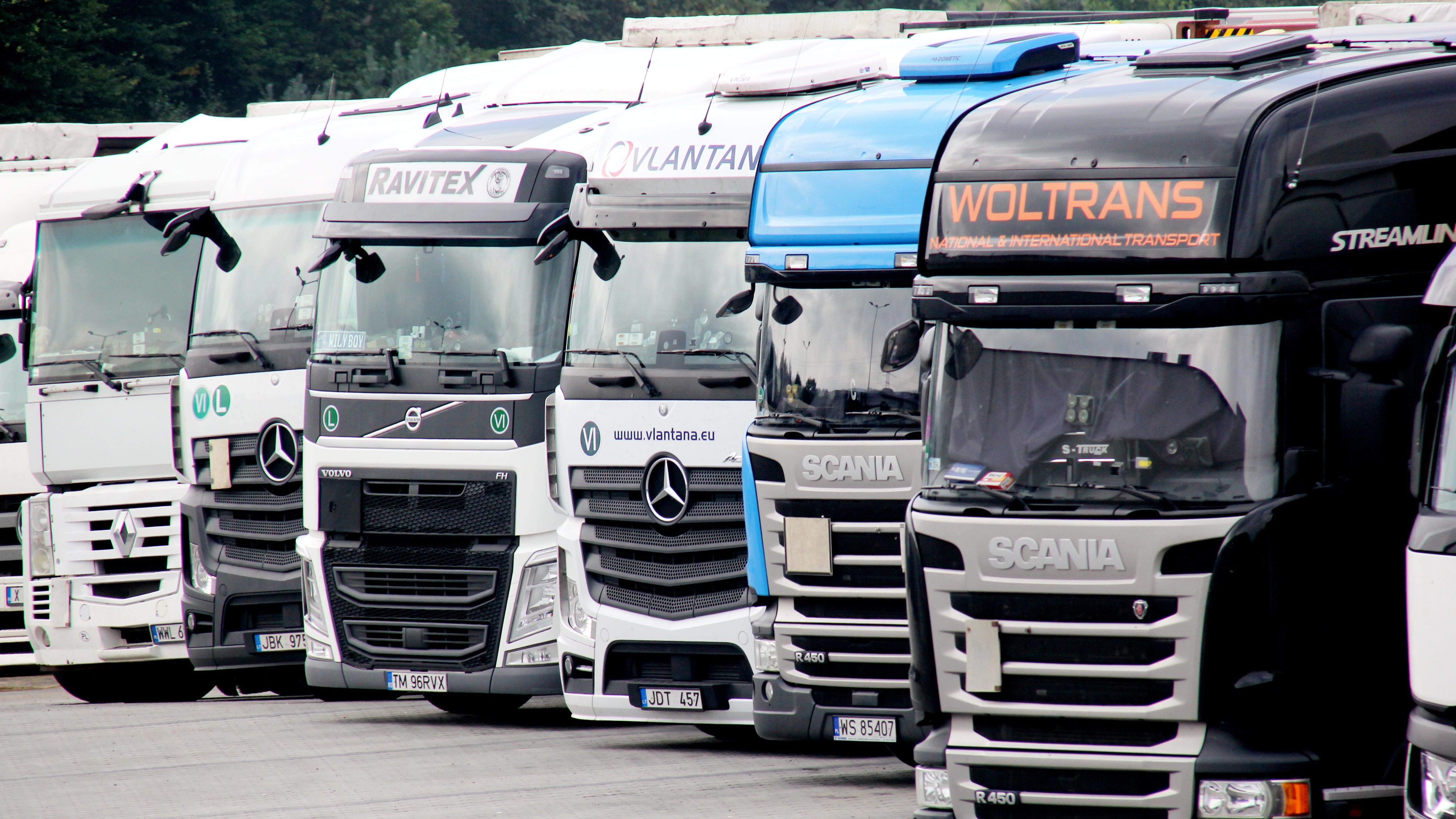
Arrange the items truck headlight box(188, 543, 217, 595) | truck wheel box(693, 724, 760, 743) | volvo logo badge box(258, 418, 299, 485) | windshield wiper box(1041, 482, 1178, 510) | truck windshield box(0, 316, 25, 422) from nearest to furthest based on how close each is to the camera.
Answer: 1. windshield wiper box(1041, 482, 1178, 510)
2. truck wheel box(693, 724, 760, 743)
3. volvo logo badge box(258, 418, 299, 485)
4. truck headlight box(188, 543, 217, 595)
5. truck windshield box(0, 316, 25, 422)

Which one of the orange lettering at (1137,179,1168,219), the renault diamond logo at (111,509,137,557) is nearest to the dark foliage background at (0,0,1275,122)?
the renault diamond logo at (111,509,137,557)

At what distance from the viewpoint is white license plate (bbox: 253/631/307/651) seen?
46.0 feet

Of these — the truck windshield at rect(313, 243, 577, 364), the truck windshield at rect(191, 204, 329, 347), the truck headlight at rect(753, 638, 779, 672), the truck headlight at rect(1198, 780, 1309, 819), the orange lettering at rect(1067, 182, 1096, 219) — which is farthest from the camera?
the truck windshield at rect(191, 204, 329, 347)

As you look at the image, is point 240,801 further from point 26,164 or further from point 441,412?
point 26,164

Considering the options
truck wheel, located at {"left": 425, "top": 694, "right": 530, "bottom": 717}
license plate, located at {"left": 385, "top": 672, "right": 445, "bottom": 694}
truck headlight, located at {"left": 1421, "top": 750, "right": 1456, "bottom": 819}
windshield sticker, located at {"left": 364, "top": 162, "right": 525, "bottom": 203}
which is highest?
windshield sticker, located at {"left": 364, "top": 162, "right": 525, "bottom": 203}

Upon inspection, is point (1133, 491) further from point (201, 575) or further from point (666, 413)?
point (201, 575)

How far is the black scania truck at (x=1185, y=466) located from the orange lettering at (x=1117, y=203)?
11 mm

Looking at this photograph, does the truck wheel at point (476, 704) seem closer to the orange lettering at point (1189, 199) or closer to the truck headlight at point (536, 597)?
the truck headlight at point (536, 597)

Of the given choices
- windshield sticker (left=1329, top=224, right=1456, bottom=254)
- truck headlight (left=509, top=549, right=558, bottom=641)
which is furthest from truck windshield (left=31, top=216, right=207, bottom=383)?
windshield sticker (left=1329, top=224, right=1456, bottom=254)

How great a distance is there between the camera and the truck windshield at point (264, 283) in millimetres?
13977

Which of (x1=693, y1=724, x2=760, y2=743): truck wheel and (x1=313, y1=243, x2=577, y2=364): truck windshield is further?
(x1=313, y1=243, x2=577, y2=364): truck windshield

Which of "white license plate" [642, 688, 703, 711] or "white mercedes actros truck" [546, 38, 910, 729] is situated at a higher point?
"white mercedes actros truck" [546, 38, 910, 729]

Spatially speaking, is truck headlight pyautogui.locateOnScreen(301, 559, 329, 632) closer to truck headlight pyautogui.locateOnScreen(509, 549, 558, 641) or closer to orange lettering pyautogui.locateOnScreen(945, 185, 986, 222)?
truck headlight pyautogui.locateOnScreen(509, 549, 558, 641)

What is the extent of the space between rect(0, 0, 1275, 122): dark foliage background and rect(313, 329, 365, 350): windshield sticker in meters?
21.4
